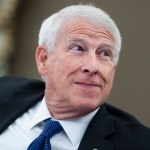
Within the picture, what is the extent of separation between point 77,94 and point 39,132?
1.14 feet

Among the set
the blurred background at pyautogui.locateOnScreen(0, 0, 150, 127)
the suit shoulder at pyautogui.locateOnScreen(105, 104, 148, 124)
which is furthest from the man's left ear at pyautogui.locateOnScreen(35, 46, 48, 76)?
the blurred background at pyautogui.locateOnScreen(0, 0, 150, 127)

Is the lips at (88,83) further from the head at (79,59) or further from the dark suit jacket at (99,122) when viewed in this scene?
the dark suit jacket at (99,122)

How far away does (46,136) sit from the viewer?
283 centimetres

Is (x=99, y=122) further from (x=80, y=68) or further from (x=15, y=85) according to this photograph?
(x=15, y=85)

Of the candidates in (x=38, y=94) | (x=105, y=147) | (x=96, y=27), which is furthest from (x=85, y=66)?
(x=38, y=94)

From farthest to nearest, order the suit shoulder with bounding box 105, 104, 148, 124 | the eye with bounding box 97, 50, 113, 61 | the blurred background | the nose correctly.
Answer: the blurred background, the suit shoulder with bounding box 105, 104, 148, 124, the eye with bounding box 97, 50, 113, 61, the nose

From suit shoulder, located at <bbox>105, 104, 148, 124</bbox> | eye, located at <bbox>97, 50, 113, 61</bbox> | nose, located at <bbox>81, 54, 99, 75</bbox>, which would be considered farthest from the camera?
suit shoulder, located at <bbox>105, 104, 148, 124</bbox>

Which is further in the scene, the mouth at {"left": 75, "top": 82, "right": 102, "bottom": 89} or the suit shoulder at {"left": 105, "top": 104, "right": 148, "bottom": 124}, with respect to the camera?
the suit shoulder at {"left": 105, "top": 104, "right": 148, "bottom": 124}

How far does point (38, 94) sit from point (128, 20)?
2422 millimetres

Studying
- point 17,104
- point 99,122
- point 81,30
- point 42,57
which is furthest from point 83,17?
point 17,104

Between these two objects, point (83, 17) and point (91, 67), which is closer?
point (91, 67)

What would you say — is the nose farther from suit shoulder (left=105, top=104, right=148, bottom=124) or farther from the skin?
suit shoulder (left=105, top=104, right=148, bottom=124)

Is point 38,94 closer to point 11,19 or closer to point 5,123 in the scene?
point 5,123

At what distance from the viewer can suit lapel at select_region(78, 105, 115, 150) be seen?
2.77 meters
